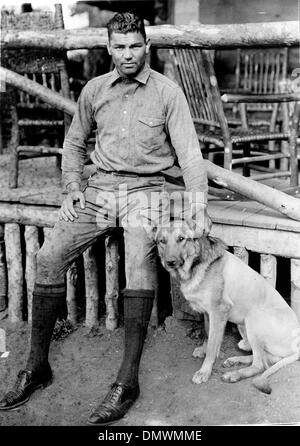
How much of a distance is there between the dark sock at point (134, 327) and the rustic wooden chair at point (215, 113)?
5.17 feet

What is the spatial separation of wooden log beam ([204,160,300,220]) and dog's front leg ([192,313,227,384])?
837 millimetres

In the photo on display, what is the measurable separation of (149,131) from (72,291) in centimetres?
160

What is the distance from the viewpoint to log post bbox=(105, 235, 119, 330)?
4.10 metres

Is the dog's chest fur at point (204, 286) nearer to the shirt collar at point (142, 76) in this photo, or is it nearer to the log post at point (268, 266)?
the log post at point (268, 266)

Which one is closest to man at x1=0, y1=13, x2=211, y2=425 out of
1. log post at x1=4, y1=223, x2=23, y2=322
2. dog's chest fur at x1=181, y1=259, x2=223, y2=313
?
dog's chest fur at x1=181, y1=259, x2=223, y2=313

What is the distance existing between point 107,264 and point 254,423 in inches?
65.0

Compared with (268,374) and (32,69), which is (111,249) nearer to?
(268,374)

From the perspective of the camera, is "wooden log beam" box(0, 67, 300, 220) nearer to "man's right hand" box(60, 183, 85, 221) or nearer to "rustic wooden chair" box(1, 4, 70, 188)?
"rustic wooden chair" box(1, 4, 70, 188)

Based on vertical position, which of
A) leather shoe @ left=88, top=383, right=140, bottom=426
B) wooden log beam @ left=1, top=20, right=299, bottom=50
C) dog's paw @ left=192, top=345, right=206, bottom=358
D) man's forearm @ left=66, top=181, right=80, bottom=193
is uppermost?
wooden log beam @ left=1, top=20, right=299, bottom=50

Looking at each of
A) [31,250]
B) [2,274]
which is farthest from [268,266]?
[2,274]

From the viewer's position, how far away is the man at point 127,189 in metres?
3.21

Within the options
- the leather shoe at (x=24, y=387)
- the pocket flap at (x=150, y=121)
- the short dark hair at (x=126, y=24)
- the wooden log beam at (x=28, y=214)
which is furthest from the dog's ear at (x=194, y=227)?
the wooden log beam at (x=28, y=214)

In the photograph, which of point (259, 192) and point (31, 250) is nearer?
point (259, 192)

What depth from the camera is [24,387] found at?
3279 mm
